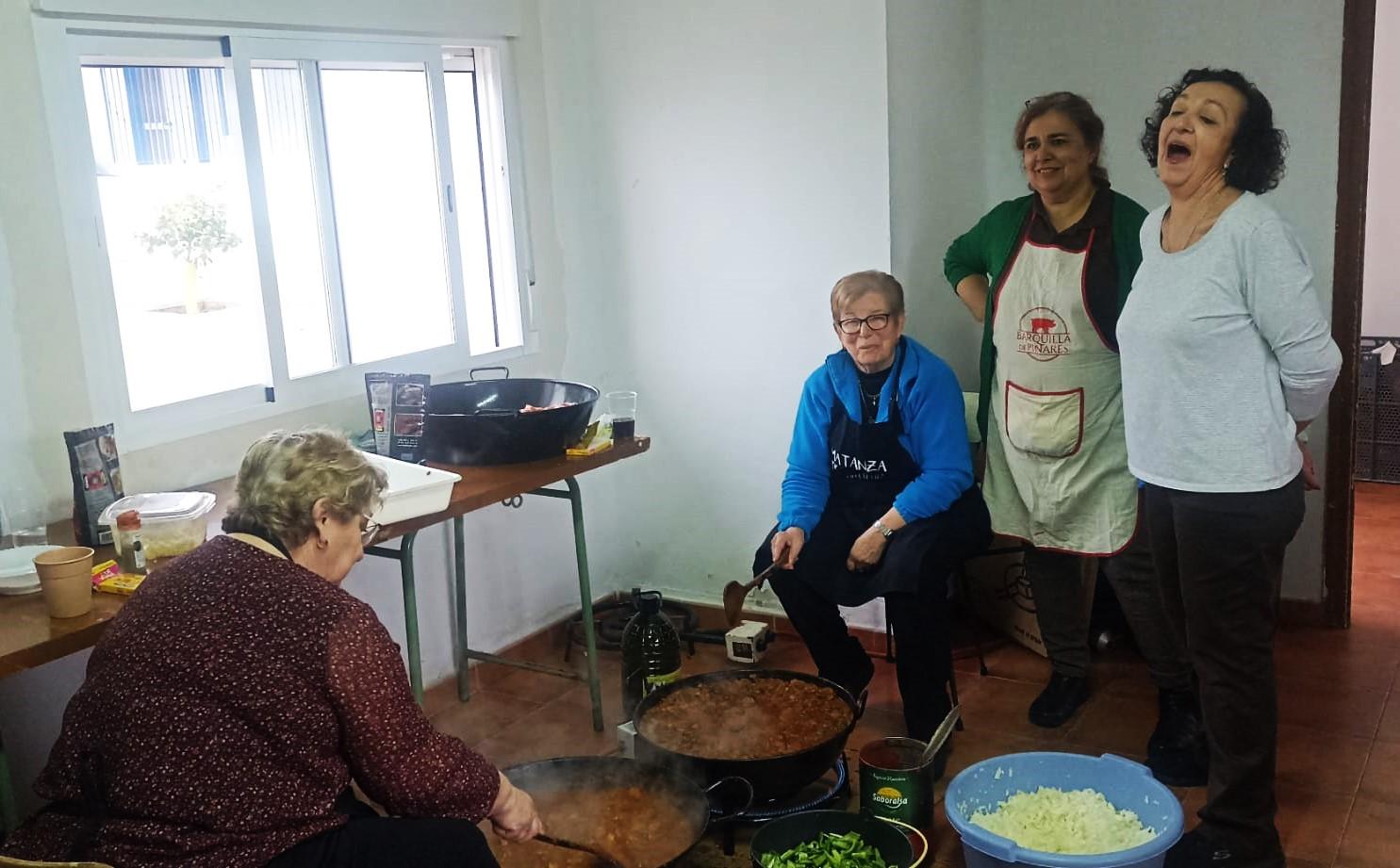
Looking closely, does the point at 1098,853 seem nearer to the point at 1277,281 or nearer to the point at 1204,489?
the point at 1204,489

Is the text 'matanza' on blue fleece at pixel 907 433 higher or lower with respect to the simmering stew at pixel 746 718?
higher

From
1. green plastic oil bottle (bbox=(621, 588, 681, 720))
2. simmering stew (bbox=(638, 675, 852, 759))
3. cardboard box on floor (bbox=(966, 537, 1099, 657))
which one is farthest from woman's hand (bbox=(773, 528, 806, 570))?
cardboard box on floor (bbox=(966, 537, 1099, 657))

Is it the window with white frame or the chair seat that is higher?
the window with white frame

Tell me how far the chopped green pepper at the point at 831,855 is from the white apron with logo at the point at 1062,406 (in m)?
0.97

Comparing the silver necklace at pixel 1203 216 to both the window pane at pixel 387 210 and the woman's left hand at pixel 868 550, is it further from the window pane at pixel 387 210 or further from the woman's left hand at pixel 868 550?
the window pane at pixel 387 210

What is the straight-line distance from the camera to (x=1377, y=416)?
16.4 feet

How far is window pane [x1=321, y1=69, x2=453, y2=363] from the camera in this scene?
3.15 m

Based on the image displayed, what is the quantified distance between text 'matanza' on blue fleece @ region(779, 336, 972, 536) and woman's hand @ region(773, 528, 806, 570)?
25mm

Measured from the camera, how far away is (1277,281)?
2080mm

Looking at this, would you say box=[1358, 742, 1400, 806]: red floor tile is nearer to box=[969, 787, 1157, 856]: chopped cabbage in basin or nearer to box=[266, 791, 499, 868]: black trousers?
box=[969, 787, 1157, 856]: chopped cabbage in basin

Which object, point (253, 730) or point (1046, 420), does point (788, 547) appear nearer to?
point (1046, 420)

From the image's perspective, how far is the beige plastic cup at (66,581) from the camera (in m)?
1.98

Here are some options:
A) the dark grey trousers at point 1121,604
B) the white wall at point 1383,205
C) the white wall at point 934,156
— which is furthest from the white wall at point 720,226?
the white wall at point 1383,205

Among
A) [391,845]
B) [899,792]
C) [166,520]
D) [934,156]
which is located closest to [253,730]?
[391,845]
